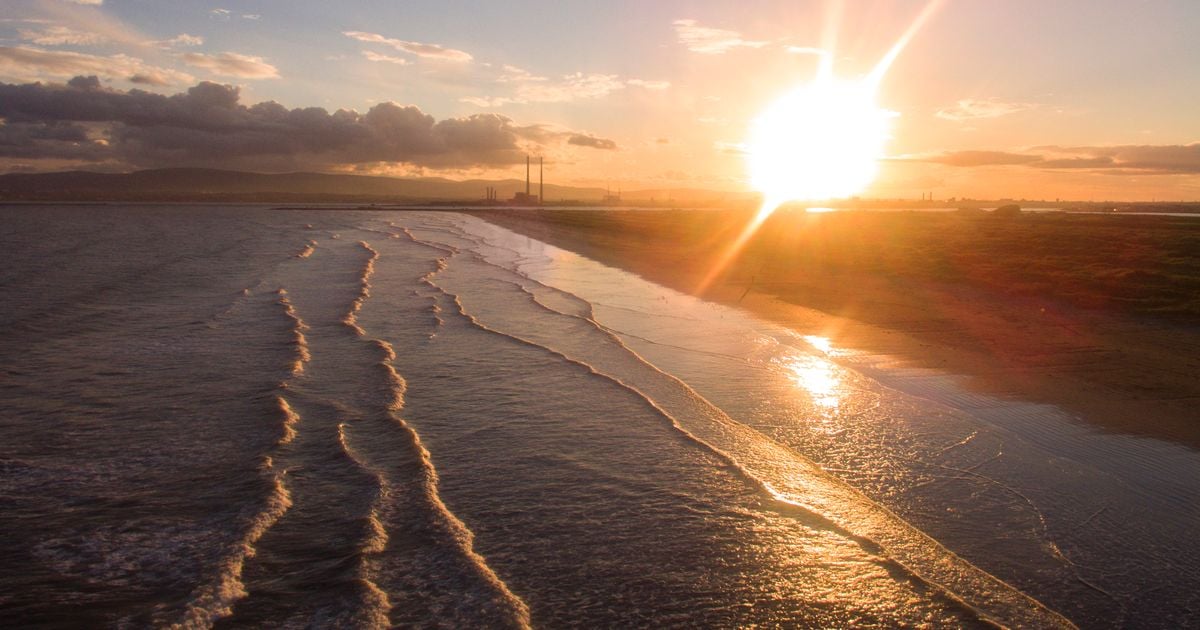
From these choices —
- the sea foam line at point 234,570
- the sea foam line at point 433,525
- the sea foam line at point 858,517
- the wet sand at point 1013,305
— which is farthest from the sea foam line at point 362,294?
the wet sand at point 1013,305

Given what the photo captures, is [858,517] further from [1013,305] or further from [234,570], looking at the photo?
[1013,305]

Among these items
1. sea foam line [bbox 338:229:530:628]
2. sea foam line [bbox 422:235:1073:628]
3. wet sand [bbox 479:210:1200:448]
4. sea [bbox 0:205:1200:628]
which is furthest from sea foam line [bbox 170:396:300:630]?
wet sand [bbox 479:210:1200:448]

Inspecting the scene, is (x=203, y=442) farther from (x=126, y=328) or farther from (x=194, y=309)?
(x=194, y=309)

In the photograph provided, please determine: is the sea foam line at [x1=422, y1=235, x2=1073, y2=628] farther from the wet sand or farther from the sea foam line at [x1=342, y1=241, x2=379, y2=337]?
the sea foam line at [x1=342, y1=241, x2=379, y2=337]

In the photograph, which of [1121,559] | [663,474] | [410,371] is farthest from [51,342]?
[1121,559]

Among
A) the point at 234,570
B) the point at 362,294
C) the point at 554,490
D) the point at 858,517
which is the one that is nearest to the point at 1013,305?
the point at 858,517
